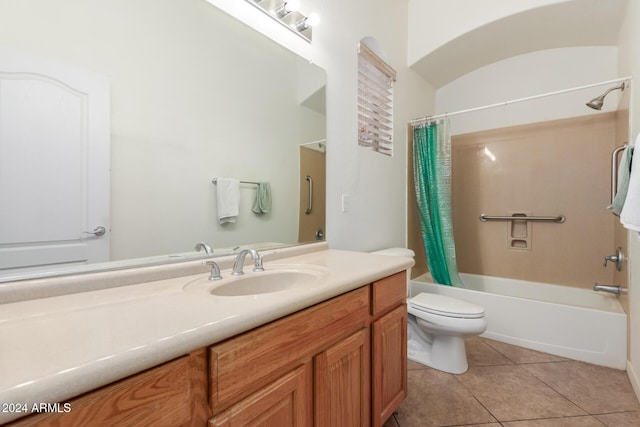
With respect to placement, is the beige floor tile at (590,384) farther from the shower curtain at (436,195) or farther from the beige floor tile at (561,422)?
the shower curtain at (436,195)

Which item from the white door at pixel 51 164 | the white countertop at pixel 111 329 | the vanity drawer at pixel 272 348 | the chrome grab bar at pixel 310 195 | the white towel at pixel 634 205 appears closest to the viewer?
the white countertop at pixel 111 329

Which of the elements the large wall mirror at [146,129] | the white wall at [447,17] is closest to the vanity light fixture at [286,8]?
the large wall mirror at [146,129]

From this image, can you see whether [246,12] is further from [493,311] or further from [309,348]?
[493,311]

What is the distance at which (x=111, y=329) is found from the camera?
571mm

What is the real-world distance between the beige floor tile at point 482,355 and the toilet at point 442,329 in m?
0.17

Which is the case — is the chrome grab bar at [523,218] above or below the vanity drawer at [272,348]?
above

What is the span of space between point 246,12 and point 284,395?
1.56m

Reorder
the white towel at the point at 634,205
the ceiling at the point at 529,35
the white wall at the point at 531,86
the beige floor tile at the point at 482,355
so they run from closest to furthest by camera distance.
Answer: the white towel at the point at 634,205, the beige floor tile at the point at 482,355, the ceiling at the point at 529,35, the white wall at the point at 531,86

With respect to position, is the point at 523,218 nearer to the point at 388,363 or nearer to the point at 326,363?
the point at 388,363

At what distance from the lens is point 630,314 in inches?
66.6

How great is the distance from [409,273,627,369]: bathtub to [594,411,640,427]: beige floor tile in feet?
1.69

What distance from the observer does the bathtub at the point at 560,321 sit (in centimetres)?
182

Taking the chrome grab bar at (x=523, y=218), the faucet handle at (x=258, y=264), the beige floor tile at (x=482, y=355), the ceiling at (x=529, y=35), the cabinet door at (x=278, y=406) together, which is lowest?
the beige floor tile at (x=482, y=355)

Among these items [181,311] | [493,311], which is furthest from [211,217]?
[493,311]
